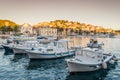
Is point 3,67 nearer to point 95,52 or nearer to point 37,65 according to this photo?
point 37,65

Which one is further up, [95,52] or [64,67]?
[95,52]

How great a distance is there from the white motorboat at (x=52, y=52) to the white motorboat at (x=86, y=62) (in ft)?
38.0

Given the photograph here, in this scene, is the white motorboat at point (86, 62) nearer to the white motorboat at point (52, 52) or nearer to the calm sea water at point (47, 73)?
the calm sea water at point (47, 73)

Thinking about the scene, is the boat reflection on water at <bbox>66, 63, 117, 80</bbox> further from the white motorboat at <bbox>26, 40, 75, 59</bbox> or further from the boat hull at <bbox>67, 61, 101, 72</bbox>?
the white motorboat at <bbox>26, 40, 75, 59</bbox>

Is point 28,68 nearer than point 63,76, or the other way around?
point 63,76

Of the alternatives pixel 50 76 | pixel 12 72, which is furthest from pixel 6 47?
pixel 50 76

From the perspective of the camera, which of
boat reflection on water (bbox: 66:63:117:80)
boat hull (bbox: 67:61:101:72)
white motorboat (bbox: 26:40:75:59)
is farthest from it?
white motorboat (bbox: 26:40:75:59)

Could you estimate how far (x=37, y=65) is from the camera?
37594mm

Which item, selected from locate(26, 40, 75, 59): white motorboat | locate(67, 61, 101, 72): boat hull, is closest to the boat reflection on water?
locate(67, 61, 101, 72): boat hull

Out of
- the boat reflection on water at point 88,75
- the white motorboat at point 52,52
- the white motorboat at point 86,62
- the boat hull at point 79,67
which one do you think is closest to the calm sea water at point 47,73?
the boat reflection on water at point 88,75

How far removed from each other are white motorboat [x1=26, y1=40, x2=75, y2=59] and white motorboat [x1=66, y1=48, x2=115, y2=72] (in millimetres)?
11572

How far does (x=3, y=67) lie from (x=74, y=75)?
40.5ft

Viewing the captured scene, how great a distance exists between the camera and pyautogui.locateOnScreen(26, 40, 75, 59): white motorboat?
41.3 m

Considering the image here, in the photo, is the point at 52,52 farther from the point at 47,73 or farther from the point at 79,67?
the point at 79,67
